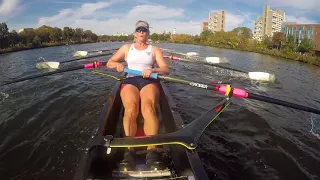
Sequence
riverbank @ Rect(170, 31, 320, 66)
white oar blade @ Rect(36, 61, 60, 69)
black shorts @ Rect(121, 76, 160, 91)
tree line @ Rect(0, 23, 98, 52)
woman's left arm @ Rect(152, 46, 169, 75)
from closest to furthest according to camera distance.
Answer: black shorts @ Rect(121, 76, 160, 91) → woman's left arm @ Rect(152, 46, 169, 75) → white oar blade @ Rect(36, 61, 60, 69) → riverbank @ Rect(170, 31, 320, 66) → tree line @ Rect(0, 23, 98, 52)

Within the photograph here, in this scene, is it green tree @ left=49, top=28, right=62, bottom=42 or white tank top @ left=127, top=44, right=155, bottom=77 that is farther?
green tree @ left=49, top=28, right=62, bottom=42

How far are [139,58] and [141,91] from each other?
3.35 feet

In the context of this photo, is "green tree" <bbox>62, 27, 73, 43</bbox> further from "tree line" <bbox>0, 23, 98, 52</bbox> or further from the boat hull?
the boat hull

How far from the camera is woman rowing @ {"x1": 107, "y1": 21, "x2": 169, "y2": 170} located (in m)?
3.20

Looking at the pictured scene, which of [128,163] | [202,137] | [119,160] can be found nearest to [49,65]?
[202,137]

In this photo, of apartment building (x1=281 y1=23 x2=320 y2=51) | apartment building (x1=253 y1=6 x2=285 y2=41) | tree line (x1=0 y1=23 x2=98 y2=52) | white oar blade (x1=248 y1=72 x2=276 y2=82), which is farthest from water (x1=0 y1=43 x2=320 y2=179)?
apartment building (x1=253 y1=6 x2=285 y2=41)

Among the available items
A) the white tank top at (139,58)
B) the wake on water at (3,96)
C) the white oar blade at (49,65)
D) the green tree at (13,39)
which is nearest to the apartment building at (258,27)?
the green tree at (13,39)

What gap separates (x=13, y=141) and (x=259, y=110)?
24.2 feet

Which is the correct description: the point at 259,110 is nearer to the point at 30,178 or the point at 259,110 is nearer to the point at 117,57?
the point at 117,57

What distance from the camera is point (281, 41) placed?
2354 inches

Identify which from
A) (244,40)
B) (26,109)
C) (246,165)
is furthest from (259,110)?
(244,40)

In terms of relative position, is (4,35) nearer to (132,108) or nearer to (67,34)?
(67,34)

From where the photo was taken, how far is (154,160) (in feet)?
10.1

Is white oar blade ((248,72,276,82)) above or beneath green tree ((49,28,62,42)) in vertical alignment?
beneath
